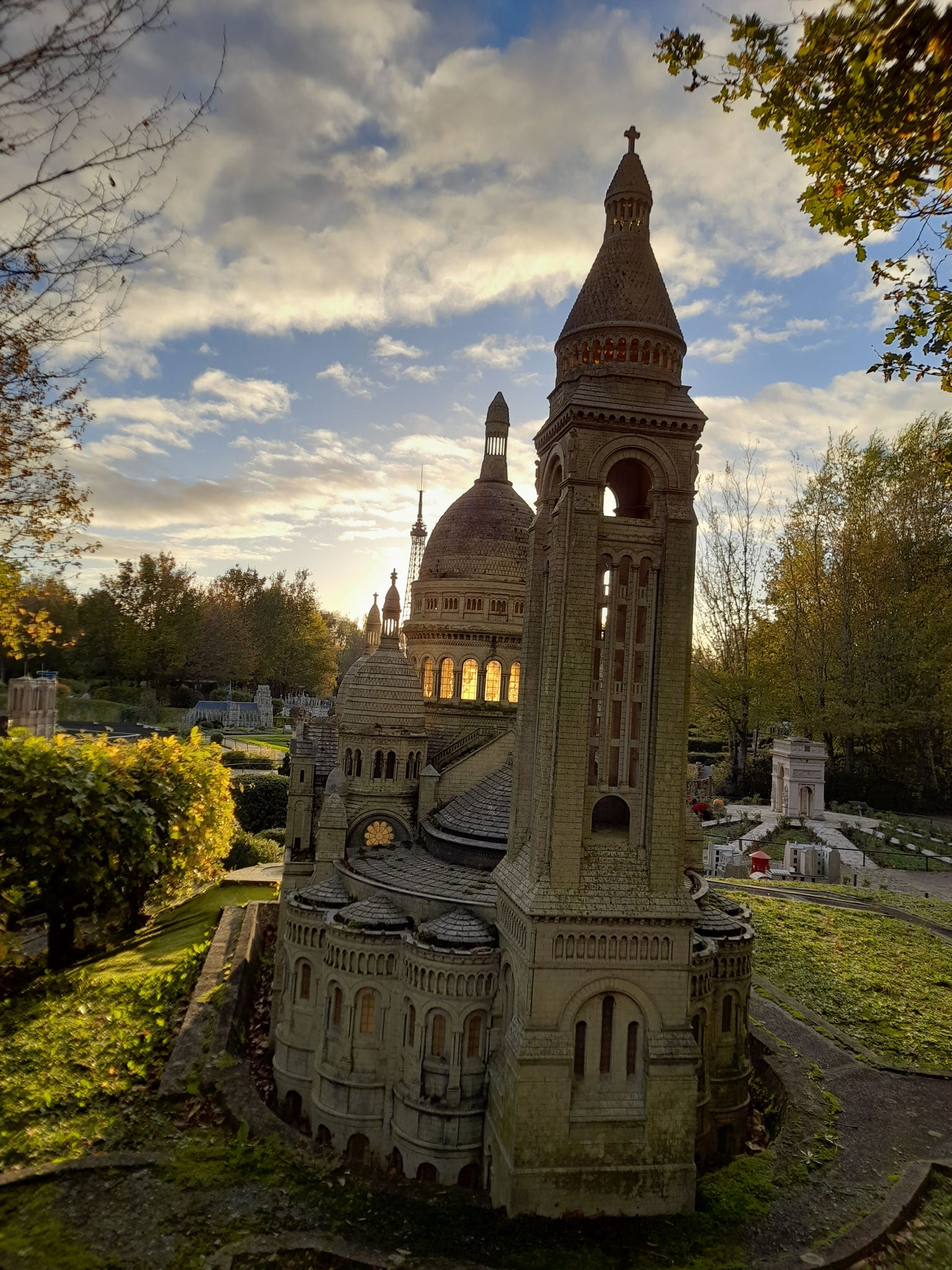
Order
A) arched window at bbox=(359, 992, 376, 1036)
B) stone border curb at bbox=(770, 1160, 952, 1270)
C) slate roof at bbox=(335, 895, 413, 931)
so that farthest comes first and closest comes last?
slate roof at bbox=(335, 895, 413, 931)
arched window at bbox=(359, 992, 376, 1036)
stone border curb at bbox=(770, 1160, 952, 1270)

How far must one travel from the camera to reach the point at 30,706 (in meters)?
43.2

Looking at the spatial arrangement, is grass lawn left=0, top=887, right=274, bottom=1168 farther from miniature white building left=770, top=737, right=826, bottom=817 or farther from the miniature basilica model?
miniature white building left=770, top=737, right=826, bottom=817

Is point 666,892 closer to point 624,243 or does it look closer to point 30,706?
point 624,243

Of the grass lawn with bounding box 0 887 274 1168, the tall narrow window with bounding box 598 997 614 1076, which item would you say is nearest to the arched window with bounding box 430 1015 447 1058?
the tall narrow window with bounding box 598 997 614 1076

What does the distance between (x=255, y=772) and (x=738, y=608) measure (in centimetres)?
3669

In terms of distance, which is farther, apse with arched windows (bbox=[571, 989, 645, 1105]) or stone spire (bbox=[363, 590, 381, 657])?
stone spire (bbox=[363, 590, 381, 657])

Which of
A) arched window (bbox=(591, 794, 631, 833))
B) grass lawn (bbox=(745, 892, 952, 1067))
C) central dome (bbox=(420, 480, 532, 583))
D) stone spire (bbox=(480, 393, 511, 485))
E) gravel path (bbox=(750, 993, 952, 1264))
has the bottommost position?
gravel path (bbox=(750, 993, 952, 1264))

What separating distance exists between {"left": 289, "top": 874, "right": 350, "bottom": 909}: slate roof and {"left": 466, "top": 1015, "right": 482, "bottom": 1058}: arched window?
4.70 m

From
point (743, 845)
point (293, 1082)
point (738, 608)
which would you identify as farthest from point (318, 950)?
point (738, 608)

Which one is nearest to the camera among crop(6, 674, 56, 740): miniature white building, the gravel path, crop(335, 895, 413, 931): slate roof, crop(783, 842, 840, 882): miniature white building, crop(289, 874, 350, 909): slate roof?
the gravel path

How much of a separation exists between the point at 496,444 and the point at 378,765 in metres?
16.2

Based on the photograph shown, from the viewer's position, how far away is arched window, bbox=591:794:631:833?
15.6 meters

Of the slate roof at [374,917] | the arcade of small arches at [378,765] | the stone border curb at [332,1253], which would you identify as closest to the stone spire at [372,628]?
the arcade of small arches at [378,765]

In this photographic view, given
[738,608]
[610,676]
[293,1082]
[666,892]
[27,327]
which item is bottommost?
[293,1082]
